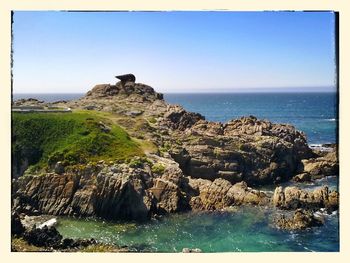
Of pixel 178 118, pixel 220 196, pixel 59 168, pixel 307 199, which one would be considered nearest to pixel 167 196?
pixel 220 196

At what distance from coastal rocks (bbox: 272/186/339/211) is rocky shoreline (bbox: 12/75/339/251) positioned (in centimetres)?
7

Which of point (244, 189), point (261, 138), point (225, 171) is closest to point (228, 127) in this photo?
point (261, 138)

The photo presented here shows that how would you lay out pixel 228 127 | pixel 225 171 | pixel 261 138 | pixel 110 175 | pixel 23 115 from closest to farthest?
1. pixel 110 175
2. pixel 23 115
3. pixel 225 171
4. pixel 261 138
5. pixel 228 127

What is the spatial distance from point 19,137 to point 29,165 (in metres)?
2.12

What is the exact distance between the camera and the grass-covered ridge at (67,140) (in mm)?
33906

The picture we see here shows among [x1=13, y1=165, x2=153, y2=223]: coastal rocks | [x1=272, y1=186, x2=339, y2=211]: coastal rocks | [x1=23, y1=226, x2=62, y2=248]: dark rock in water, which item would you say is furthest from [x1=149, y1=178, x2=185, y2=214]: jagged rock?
[x1=23, y1=226, x2=62, y2=248]: dark rock in water

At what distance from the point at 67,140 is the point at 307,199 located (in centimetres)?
1910

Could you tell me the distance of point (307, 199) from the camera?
3400 cm

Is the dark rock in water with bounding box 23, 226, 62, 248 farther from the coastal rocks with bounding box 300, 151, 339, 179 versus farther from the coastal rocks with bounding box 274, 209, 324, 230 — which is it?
the coastal rocks with bounding box 300, 151, 339, 179

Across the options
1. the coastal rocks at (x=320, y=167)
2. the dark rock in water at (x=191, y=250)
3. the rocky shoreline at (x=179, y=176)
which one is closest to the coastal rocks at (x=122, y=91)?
the rocky shoreline at (x=179, y=176)

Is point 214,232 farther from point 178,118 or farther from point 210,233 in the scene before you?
point 178,118

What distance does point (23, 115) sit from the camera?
35406 mm

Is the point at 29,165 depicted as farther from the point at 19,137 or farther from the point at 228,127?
the point at 228,127

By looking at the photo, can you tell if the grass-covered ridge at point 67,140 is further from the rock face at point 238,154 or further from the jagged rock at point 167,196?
the rock face at point 238,154
